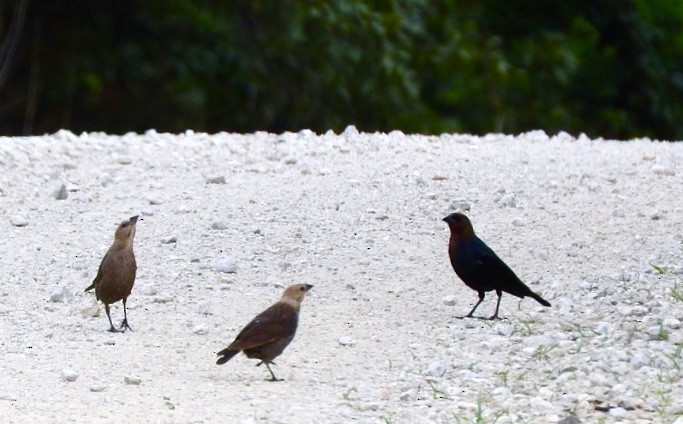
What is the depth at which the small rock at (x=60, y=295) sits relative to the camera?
7934 millimetres

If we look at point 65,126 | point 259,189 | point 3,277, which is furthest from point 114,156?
point 65,126

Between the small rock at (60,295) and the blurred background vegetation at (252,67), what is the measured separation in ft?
31.0

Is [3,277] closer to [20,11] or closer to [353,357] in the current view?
[353,357]

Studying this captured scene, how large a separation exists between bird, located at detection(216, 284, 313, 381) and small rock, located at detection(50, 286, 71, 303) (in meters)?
1.59

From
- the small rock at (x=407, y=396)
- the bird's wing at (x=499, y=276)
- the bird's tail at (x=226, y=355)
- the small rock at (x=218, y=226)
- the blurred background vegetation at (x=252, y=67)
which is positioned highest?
the blurred background vegetation at (x=252, y=67)

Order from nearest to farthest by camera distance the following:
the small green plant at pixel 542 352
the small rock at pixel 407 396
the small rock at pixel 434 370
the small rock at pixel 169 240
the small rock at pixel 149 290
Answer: the small rock at pixel 407 396 < the small rock at pixel 434 370 < the small green plant at pixel 542 352 < the small rock at pixel 149 290 < the small rock at pixel 169 240

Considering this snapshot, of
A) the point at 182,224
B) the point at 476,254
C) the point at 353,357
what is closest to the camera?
the point at 353,357

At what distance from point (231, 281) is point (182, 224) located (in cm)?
119

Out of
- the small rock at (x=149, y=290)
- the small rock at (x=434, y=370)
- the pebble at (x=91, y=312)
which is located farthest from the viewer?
the small rock at (x=149, y=290)

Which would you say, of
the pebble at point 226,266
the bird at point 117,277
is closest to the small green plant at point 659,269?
the pebble at point 226,266

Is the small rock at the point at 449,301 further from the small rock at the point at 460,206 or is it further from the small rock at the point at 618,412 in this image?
the small rock at the point at 618,412

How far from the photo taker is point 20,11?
15586 mm

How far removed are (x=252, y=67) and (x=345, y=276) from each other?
33.2 feet

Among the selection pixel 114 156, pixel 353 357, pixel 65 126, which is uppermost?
pixel 65 126
